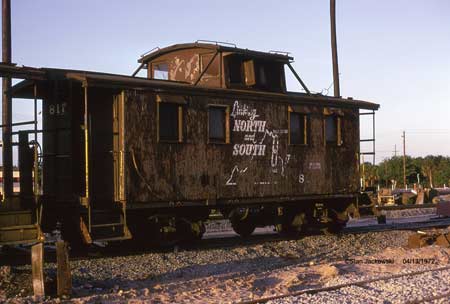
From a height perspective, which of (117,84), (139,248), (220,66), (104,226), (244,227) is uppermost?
(220,66)

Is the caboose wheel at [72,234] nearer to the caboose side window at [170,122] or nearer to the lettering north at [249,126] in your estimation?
the caboose side window at [170,122]

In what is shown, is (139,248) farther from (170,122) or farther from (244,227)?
(244,227)

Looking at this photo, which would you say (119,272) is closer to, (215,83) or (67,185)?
(67,185)

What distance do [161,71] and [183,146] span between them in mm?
3323

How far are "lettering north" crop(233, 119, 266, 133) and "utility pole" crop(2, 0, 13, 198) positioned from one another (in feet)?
16.2

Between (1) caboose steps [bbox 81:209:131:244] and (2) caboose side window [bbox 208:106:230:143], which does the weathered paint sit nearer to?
(2) caboose side window [bbox 208:106:230:143]

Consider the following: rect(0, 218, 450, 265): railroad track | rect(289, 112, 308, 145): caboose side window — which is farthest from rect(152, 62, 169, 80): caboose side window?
rect(0, 218, 450, 265): railroad track

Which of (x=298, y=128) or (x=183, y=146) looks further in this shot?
(x=298, y=128)

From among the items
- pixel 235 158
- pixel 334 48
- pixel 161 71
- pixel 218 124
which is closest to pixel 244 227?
pixel 235 158

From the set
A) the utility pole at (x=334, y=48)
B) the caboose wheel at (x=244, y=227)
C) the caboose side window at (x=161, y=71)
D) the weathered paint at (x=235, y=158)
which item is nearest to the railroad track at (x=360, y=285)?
the weathered paint at (x=235, y=158)

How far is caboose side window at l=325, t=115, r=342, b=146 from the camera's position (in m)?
16.5

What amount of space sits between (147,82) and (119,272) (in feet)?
13.2

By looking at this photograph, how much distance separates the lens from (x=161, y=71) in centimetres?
1561

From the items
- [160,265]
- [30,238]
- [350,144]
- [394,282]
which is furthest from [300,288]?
[350,144]
